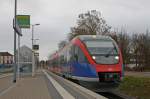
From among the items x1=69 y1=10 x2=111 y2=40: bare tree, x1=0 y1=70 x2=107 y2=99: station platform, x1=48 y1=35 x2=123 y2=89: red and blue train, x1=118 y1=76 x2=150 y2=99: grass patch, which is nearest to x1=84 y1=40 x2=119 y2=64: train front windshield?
x1=48 y1=35 x2=123 y2=89: red and blue train

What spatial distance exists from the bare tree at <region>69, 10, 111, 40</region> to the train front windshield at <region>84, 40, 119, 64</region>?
39055mm

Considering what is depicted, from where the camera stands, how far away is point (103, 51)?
78.6 ft

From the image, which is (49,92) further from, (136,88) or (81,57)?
(136,88)

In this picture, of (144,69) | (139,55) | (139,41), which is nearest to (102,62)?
(144,69)

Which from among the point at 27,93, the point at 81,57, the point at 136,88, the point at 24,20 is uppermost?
the point at 24,20

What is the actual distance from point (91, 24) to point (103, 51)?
141 feet

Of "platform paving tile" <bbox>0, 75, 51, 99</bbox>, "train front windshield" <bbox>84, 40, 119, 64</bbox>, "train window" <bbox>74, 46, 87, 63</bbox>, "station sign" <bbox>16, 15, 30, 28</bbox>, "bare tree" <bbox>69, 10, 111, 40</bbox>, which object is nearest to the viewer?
"platform paving tile" <bbox>0, 75, 51, 99</bbox>

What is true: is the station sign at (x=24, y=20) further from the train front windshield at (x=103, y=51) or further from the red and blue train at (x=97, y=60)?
the train front windshield at (x=103, y=51)

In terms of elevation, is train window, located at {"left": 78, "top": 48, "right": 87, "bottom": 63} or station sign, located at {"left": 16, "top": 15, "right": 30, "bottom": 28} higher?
station sign, located at {"left": 16, "top": 15, "right": 30, "bottom": 28}

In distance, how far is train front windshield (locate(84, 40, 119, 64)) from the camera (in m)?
23.3

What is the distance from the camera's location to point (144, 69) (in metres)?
80.4

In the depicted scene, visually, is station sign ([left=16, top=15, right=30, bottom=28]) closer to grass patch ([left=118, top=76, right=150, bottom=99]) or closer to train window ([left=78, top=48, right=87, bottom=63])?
grass patch ([left=118, top=76, right=150, bottom=99])

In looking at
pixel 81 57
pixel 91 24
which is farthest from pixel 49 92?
pixel 91 24

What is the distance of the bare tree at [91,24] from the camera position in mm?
65188
